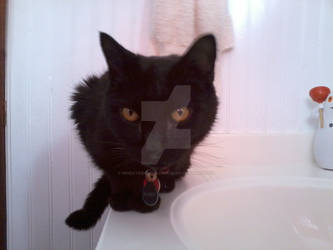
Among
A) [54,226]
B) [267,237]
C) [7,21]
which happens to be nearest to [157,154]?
[267,237]

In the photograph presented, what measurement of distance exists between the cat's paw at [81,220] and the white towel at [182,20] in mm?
602

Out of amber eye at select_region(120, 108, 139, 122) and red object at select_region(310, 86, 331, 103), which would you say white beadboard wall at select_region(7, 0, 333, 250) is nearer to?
red object at select_region(310, 86, 331, 103)

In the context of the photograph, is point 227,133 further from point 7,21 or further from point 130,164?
point 7,21

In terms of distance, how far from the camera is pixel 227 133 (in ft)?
2.76

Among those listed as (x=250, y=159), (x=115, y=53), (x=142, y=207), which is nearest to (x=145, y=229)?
(x=142, y=207)

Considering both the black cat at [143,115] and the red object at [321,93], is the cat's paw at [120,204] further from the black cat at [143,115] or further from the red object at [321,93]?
the red object at [321,93]

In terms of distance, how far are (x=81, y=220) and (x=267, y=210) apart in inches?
20.5

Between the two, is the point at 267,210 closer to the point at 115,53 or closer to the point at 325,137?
the point at 325,137

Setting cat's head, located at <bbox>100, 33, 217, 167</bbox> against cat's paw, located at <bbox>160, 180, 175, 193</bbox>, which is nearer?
cat's head, located at <bbox>100, 33, 217, 167</bbox>

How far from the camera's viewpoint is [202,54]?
0.44m

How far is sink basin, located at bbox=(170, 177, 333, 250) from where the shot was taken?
51cm

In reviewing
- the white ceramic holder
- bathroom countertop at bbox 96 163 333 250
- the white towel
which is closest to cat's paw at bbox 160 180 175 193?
bathroom countertop at bbox 96 163 333 250

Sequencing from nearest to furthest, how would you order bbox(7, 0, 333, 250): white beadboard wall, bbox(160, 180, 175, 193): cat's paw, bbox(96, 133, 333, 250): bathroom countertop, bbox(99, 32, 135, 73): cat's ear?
bbox(99, 32, 135, 73): cat's ear, bbox(160, 180, 175, 193): cat's paw, bbox(96, 133, 333, 250): bathroom countertop, bbox(7, 0, 333, 250): white beadboard wall

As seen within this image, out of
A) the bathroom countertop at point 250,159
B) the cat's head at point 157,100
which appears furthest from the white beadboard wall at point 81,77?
the cat's head at point 157,100
